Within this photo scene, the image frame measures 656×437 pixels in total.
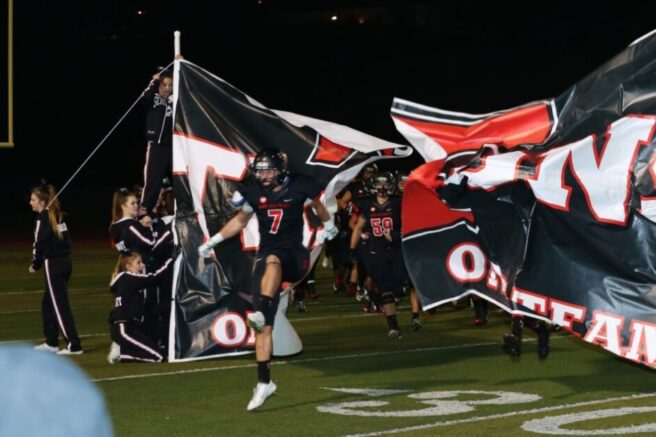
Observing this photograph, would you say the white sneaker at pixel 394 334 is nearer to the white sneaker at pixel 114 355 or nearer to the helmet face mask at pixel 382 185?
the helmet face mask at pixel 382 185

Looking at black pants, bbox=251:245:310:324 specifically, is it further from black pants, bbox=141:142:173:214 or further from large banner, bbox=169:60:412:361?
black pants, bbox=141:142:173:214

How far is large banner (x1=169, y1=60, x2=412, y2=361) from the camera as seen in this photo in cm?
1103

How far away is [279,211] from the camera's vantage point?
9.27 meters

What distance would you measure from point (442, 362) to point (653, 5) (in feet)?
109

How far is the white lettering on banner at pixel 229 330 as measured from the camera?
11.0 meters

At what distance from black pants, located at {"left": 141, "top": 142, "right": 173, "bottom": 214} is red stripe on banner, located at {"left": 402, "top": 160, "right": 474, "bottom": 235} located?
3.40 metres

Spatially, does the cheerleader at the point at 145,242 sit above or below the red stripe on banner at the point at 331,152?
below

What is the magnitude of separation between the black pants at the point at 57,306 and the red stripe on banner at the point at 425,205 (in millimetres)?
3750

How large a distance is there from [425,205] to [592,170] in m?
1.47

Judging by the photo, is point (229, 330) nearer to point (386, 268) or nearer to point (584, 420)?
point (386, 268)

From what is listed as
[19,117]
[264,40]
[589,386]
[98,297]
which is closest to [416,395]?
[589,386]

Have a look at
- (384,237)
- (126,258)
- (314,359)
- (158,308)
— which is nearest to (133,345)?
(158,308)

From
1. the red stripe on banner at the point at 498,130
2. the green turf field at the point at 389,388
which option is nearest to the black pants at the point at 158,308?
the green turf field at the point at 389,388

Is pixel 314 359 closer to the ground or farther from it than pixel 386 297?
closer to the ground
